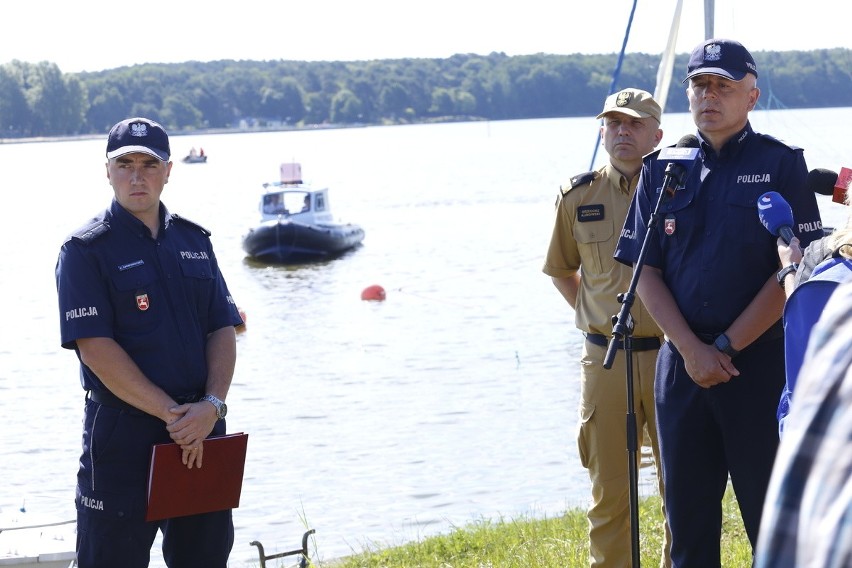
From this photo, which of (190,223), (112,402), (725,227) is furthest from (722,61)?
(112,402)

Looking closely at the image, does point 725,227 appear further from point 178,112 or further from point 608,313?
point 178,112

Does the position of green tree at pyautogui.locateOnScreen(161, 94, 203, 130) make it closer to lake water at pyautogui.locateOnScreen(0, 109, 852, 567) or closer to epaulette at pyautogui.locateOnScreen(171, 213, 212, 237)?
lake water at pyautogui.locateOnScreen(0, 109, 852, 567)

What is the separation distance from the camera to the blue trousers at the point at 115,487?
3.51 meters

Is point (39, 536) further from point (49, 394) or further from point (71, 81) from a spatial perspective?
point (71, 81)

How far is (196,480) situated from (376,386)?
1131cm

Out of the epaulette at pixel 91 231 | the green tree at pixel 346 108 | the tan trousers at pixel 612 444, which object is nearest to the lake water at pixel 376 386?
the tan trousers at pixel 612 444

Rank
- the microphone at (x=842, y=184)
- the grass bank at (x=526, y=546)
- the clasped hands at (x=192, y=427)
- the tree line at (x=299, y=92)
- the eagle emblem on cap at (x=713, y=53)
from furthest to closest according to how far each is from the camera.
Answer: the tree line at (x=299, y=92) → the grass bank at (x=526, y=546) → the eagle emblem on cap at (x=713, y=53) → the clasped hands at (x=192, y=427) → the microphone at (x=842, y=184)

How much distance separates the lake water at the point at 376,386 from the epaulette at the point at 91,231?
3.70 metres

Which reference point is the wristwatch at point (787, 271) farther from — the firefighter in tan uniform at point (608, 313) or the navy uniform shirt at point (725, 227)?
the firefighter in tan uniform at point (608, 313)

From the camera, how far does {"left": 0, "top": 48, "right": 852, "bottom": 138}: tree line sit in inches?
4712

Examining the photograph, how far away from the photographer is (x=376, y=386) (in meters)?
14.9

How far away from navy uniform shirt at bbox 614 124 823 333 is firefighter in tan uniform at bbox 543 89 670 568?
66cm

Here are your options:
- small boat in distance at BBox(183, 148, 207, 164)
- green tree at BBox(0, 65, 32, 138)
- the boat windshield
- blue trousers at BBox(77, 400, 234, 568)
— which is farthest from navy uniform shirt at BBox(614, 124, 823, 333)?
green tree at BBox(0, 65, 32, 138)

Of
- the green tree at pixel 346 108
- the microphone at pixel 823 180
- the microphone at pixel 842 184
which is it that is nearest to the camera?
the microphone at pixel 842 184
